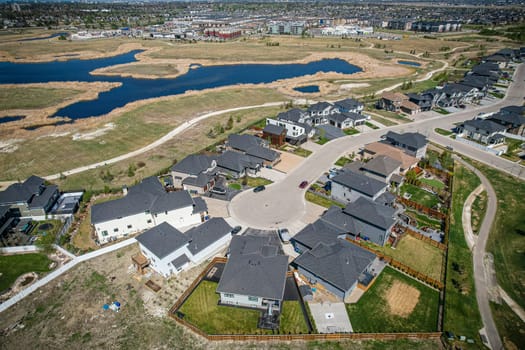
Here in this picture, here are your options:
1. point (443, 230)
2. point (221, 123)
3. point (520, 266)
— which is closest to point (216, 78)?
point (221, 123)

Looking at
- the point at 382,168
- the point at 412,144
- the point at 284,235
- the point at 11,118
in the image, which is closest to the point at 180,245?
the point at 284,235

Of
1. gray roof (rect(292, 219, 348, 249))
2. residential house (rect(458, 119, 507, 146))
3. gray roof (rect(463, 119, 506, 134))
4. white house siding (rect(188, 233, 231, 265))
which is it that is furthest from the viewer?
residential house (rect(458, 119, 507, 146))

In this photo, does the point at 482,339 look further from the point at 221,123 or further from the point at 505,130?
the point at 221,123

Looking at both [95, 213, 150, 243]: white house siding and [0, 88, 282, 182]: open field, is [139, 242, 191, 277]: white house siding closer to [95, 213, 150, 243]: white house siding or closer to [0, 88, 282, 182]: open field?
[95, 213, 150, 243]: white house siding

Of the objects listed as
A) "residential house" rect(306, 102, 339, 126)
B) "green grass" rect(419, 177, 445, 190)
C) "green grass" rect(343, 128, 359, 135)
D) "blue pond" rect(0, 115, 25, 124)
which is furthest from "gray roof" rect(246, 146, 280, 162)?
"blue pond" rect(0, 115, 25, 124)

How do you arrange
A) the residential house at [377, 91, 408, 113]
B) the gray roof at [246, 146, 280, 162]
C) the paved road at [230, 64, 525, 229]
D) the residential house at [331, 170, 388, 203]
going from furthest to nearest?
the residential house at [377, 91, 408, 113] → the gray roof at [246, 146, 280, 162] → the paved road at [230, 64, 525, 229] → the residential house at [331, 170, 388, 203]

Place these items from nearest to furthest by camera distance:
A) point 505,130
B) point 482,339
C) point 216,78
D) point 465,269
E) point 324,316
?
point 482,339 < point 324,316 < point 465,269 < point 505,130 < point 216,78

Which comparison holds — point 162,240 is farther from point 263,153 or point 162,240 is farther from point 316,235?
point 263,153
